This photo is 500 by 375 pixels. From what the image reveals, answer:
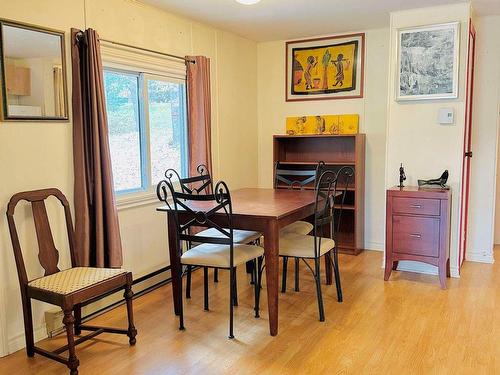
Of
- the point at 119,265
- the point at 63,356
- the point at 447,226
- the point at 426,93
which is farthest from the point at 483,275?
the point at 63,356

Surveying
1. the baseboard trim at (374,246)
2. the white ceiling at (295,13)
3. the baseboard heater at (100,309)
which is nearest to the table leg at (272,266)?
the baseboard heater at (100,309)

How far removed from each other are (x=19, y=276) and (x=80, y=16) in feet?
5.54

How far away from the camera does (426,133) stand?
401 cm

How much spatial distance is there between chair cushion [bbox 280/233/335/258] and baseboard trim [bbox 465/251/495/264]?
1865 mm

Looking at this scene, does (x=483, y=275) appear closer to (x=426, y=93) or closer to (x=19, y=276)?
(x=426, y=93)

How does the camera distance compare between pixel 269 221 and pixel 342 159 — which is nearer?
pixel 269 221

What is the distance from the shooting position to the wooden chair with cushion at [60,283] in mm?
2412

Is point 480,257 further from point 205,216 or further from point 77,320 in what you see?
point 77,320

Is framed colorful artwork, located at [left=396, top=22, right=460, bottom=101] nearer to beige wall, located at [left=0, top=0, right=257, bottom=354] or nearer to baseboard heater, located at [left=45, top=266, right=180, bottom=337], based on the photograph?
beige wall, located at [left=0, top=0, right=257, bottom=354]

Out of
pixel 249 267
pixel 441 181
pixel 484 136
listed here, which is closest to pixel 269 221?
pixel 249 267

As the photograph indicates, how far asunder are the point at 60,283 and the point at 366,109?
135 inches

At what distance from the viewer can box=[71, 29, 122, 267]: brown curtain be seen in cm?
301

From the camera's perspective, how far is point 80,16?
306cm

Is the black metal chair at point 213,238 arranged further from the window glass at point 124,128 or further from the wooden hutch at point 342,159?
the wooden hutch at point 342,159
